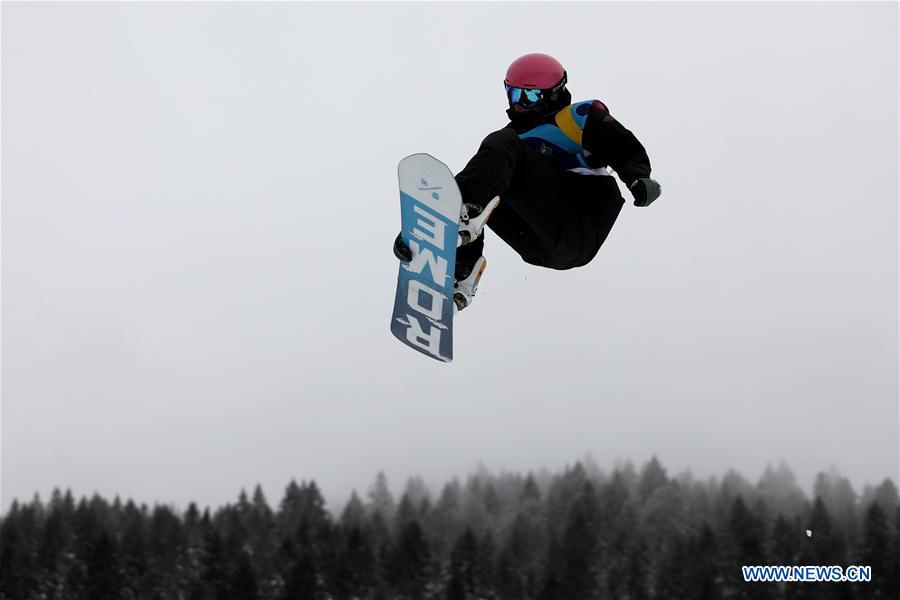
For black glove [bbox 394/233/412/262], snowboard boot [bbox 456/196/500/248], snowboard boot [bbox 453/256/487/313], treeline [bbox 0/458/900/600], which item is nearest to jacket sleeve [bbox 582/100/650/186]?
snowboard boot [bbox 456/196/500/248]

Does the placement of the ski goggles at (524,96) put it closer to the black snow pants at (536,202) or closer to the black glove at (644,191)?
the black snow pants at (536,202)

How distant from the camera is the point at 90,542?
60.5 metres

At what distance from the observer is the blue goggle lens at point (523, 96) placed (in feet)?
29.9

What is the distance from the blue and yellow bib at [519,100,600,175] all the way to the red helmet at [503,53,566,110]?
6.9 inches

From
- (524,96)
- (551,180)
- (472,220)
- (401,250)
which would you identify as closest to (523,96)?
(524,96)

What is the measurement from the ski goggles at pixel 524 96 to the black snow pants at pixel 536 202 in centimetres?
49

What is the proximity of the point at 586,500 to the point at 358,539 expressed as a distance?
23780mm

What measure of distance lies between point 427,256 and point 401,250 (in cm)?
22

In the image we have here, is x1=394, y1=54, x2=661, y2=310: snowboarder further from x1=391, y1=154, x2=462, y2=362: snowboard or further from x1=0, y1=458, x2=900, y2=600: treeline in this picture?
x1=0, y1=458, x2=900, y2=600: treeline

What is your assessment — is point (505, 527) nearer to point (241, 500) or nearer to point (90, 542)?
point (241, 500)

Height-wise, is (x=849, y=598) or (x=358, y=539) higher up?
(x=358, y=539)

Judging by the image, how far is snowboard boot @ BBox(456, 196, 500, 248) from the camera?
27.8ft

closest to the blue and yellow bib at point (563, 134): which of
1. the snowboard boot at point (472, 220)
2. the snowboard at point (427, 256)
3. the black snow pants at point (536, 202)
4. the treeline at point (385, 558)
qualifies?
the black snow pants at point (536, 202)

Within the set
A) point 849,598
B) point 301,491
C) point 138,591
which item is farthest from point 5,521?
point 849,598
